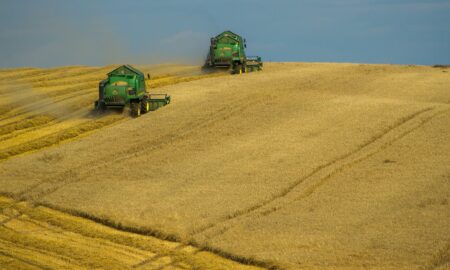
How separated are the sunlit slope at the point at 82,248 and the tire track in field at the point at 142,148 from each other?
3.35m

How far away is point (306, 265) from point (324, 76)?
137 ft

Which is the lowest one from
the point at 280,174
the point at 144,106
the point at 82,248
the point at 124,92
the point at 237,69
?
the point at 82,248

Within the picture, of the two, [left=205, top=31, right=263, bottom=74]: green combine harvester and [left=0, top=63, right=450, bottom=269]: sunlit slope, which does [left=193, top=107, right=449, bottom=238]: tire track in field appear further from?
[left=205, top=31, right=263, bottom=74]: green combine harvester

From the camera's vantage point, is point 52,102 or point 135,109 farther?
point 52,102

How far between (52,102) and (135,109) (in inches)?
322

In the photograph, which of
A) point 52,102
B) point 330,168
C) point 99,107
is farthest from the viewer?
point 52,102

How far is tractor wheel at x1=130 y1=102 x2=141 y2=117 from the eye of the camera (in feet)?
187

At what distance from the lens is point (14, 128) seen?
5512 centimetres

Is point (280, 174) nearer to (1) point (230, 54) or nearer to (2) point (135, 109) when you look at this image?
(2) point (135, 109)

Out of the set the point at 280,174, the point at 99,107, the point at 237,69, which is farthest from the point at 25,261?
the point at 237,69

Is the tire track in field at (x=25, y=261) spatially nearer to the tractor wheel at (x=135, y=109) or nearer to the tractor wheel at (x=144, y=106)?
the tractor wheel at (x=135, y=109)

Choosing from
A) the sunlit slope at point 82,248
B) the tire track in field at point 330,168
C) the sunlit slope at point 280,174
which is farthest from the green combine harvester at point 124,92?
the sunlit slope at point 82,248

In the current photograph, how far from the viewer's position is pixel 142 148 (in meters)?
48.8

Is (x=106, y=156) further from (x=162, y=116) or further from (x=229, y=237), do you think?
(x=229, y=237)
